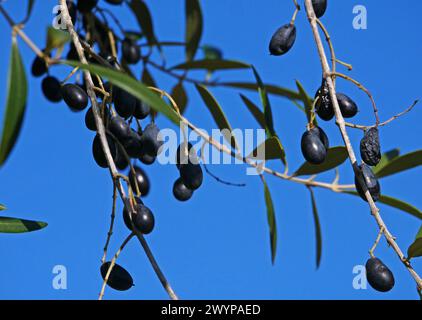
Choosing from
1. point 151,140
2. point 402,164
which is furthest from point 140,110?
point 402,164

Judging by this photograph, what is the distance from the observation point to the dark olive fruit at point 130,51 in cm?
185

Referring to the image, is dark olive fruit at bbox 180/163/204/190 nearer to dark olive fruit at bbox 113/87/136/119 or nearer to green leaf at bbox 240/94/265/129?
dark olive fruit at bbox 113/87/136/119

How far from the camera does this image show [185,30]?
5.75 feet

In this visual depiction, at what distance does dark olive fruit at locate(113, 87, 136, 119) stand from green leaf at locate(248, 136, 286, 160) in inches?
11.1

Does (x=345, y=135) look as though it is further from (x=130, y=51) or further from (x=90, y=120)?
(x=130, y=51)

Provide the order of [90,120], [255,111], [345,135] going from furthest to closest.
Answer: [255,111] → [90,120] → [345,135]

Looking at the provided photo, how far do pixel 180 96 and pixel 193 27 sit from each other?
0.23 m

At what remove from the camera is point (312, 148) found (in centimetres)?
125

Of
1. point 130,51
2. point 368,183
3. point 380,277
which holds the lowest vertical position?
point 380,277

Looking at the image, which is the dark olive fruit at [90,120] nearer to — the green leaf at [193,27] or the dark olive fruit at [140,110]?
the dark olive fruit at [140,110]

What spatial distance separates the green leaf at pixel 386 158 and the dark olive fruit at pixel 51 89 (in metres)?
0.75

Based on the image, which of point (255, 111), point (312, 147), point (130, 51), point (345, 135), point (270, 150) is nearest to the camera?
point (345, 135)

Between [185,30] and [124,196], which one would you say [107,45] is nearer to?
[185,30]
